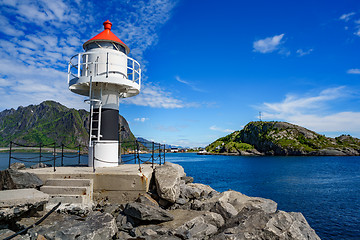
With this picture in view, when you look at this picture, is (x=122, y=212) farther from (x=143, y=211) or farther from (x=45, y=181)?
(x=45, y=181)

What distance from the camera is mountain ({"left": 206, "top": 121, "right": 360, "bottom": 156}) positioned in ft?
352

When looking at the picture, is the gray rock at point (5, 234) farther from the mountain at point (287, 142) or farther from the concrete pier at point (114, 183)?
the mountain at point (287, 142)

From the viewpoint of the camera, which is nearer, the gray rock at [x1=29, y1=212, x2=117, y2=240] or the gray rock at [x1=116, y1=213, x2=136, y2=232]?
the gray rock at [x1=29, y1=212, x2=117, y2=240]

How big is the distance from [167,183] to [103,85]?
5998mm

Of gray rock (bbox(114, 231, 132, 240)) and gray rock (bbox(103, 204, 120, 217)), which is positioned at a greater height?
gray rock (bbox(103, 204, 120, 217))

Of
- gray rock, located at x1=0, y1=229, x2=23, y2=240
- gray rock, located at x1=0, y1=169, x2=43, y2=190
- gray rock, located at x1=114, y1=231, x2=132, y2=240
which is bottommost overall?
gray rock, located at x1=114, y1=231, x2=132, y2=240

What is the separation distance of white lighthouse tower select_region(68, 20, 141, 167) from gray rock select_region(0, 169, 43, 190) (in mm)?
3142

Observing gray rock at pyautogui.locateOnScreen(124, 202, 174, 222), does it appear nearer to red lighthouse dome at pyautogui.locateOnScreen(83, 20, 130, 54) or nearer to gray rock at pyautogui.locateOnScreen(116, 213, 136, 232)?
gray rock at pyautogui.locateOnScreen(116, 213, 136, 232)

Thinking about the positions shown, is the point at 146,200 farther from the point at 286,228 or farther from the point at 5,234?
the point at 286,228

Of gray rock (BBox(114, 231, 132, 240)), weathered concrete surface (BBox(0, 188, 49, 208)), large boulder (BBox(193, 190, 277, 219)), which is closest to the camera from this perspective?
weathered concrete surface (BBox(0, 188, 49, 208))

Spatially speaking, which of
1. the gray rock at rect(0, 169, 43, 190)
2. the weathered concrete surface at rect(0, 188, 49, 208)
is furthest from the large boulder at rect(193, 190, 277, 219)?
the gray rock at rect(0, 169, 43, 190)

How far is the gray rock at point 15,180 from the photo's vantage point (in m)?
8.22

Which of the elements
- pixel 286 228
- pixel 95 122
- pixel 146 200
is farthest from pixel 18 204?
pixel 286 228

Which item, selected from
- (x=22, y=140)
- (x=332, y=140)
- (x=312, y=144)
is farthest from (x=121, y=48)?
(x=22, y=140)
